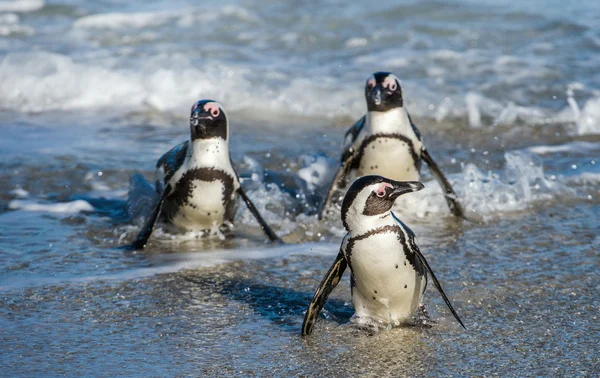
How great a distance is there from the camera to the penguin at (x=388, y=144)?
596 cm

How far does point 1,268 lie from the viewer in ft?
15.9

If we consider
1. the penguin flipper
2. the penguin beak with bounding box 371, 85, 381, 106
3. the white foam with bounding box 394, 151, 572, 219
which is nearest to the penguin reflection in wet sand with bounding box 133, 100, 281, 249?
the penguin beak with bounding box 371, 85, 381, 106

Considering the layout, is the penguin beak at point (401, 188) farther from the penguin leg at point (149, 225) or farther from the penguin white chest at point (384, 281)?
the penguin leg at point (149, 225)

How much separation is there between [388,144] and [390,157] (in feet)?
0.29

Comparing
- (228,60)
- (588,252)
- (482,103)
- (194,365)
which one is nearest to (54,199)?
(194,365)

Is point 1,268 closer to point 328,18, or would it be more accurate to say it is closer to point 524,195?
point 524,195

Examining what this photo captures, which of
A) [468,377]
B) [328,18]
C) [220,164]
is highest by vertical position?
[328,18]

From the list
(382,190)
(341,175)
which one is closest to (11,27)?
(341,175)

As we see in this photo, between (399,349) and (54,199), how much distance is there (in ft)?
11.2

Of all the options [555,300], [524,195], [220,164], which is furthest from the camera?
[524,195]

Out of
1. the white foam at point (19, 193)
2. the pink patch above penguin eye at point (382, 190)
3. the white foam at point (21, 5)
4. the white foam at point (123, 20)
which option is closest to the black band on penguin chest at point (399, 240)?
the pink patch above penguin eye at point (382, 190)

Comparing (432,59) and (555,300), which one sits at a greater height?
(432,59)

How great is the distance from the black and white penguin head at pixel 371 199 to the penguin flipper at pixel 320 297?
7.1 inches

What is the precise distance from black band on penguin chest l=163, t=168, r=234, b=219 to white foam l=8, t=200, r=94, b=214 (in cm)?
78
